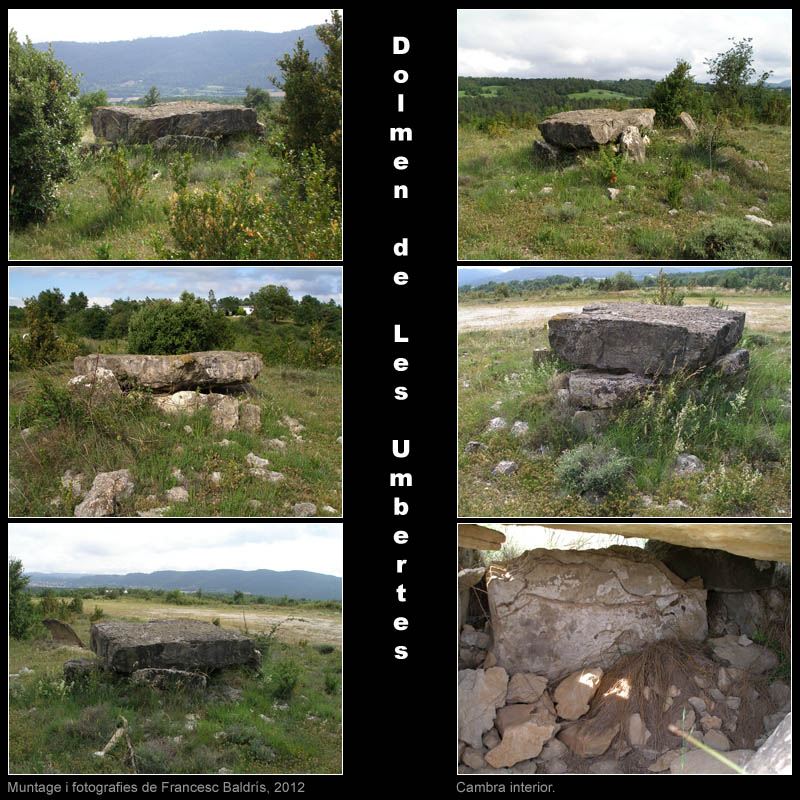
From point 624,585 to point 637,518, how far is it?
116cm

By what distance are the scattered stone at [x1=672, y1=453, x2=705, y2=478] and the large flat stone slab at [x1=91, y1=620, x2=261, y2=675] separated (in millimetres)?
4515

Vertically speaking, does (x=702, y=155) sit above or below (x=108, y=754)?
above

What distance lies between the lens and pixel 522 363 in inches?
278

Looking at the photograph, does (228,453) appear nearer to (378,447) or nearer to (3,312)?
(378,447)

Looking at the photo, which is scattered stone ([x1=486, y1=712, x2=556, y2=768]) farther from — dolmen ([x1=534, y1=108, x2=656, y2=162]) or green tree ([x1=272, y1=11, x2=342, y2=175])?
dolmen ([x1=534, y1=108, x2=656, y2=162])

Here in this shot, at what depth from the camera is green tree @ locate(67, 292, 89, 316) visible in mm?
6613

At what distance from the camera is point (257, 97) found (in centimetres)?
749

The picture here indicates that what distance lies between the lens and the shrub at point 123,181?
721 cm

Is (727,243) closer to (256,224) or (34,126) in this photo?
(256,224)

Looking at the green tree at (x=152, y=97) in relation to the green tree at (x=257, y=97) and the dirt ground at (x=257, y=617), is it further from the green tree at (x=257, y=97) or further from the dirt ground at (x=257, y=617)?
the dirt ground at (x=257, y=617)

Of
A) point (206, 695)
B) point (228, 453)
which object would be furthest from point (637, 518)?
point (206, 695)

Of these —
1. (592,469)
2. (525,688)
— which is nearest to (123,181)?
(592,469)

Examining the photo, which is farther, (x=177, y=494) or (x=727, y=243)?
(x=727, y=243)

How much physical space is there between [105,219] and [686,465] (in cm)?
602
